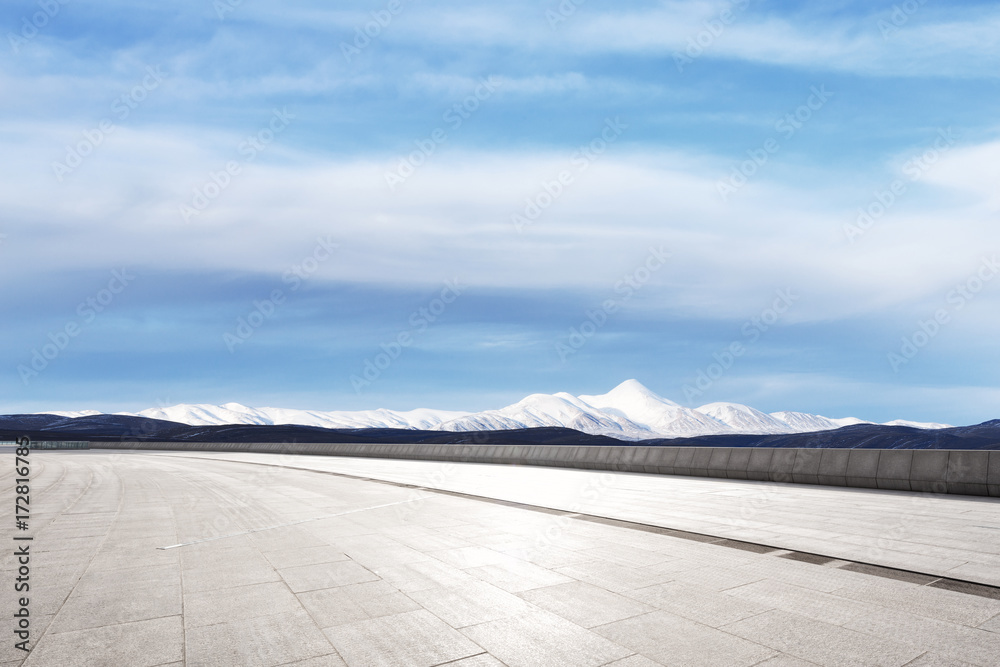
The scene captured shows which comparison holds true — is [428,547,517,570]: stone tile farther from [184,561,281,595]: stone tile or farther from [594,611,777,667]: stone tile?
[594,611,777,667]: stone tile

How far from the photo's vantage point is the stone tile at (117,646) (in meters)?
4.80

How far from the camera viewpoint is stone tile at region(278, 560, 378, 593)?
6867mm

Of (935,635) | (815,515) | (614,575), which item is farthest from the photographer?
(815,515)

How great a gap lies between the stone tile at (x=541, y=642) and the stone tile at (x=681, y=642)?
18 cm

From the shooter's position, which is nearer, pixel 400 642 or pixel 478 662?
pixel 478 662

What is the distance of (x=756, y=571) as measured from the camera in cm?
734

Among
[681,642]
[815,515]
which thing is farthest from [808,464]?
[681,642]

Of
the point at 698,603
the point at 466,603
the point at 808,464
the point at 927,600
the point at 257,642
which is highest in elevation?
the point at 808,464

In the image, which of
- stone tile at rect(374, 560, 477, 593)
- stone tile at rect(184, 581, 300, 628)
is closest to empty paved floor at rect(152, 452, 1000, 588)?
stone tile at rect(374, 560, 477, 593)

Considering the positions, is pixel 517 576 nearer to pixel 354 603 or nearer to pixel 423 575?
pixel 423 575

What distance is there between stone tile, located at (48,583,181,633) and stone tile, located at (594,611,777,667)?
12.2 ft

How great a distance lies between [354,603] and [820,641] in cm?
371

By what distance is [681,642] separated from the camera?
198 inches

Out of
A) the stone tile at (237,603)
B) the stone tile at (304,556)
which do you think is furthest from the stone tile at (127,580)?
the stone tile at (304,556)
